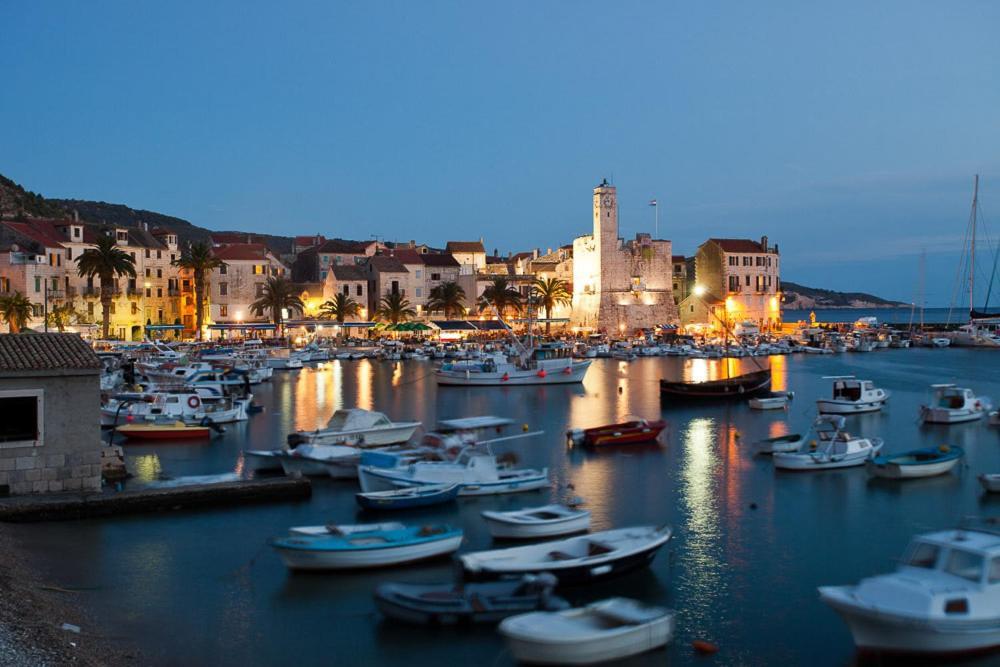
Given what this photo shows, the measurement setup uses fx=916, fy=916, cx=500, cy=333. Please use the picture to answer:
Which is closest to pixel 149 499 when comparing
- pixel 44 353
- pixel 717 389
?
pixel 44 353

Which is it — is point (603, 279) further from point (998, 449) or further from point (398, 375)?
point (998, 449)

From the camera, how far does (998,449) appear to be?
32.1 metres

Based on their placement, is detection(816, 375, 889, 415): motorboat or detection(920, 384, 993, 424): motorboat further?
detection(816, 375, 889, 415): motorboat

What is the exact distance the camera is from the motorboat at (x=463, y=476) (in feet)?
75.5

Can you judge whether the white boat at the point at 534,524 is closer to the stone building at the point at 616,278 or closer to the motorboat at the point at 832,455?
the motorboat at the point at 832,455

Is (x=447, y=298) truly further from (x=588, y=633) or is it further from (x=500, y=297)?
(x=588, y=633)

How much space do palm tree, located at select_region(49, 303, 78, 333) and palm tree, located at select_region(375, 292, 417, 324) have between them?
1118 inches

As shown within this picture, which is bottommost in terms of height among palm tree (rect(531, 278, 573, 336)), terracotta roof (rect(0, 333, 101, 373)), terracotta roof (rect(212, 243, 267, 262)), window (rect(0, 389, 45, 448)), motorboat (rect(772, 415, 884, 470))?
motorboat (rect(772, 415, 884, 470))

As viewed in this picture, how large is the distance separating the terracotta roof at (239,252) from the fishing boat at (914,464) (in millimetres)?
70683

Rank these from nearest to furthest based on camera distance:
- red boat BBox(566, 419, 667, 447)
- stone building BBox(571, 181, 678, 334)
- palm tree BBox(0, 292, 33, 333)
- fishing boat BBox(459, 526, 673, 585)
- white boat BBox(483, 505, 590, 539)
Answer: fishing boat BBox(459, 526, 673, 585) < white boat BBox(483, 505, 590, 539) < red boat BBox(566, 419, 667, 447) < palm tree BBox(0, 292, 33, 333) < stone building BBox(571, 181, 678, 334)

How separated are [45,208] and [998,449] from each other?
9816 cm

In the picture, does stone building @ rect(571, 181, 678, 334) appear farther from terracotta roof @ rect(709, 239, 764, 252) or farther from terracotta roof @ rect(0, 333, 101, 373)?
terracotta roof @ rect(0, 333, 101, 373)

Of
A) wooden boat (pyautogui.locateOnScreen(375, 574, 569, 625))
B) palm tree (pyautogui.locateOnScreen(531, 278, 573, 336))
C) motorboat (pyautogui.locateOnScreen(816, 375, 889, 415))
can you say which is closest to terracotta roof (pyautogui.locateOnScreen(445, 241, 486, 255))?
palm tree (pyautogui.locateOnScreen(531, 278, 573, 336))

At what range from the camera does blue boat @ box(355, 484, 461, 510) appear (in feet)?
71.7
